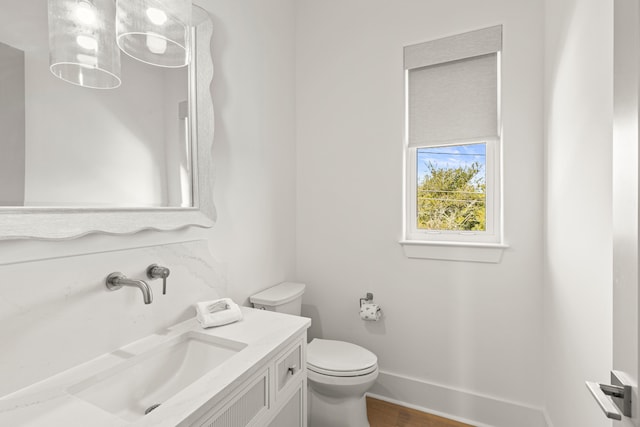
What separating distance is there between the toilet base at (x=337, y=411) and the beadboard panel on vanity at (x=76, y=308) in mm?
920

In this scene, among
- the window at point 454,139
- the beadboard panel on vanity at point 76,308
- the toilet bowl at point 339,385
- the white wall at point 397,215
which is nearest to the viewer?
the beadboard panel on vanity at point 76,308

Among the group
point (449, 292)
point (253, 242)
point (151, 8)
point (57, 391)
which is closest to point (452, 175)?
point (449, 292)

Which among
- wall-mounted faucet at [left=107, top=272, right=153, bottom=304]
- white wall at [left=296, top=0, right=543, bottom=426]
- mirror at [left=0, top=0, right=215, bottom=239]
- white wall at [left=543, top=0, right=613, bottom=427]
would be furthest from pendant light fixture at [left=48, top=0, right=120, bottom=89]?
white wall at [left=543, top=0, right=613, bottom=427]

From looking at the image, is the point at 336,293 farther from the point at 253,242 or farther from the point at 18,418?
the point at 18,418

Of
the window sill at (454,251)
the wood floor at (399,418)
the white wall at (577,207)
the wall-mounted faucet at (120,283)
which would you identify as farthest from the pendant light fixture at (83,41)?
the wood floor at (399,418)

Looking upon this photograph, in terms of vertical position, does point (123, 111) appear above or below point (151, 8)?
below

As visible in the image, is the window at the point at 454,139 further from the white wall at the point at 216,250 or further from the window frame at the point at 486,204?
the white wall at the point at 216,250

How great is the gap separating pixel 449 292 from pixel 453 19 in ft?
5.40

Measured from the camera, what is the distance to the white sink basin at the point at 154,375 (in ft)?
3.07

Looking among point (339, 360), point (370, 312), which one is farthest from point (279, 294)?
point (370, 312)

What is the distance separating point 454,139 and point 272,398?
1696 millimetres

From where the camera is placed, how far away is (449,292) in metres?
1.87

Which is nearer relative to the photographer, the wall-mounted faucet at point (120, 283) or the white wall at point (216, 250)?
the white wall at point (216, 250)

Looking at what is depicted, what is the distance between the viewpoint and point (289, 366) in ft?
3.97
